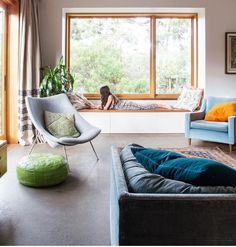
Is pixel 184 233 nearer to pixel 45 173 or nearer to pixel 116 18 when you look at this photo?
pixel 45 173

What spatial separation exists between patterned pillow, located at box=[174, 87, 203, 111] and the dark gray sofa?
16.0 feet

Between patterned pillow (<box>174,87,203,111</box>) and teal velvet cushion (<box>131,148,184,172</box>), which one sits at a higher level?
patterned pillow (<box>174,87,203,111</box>)

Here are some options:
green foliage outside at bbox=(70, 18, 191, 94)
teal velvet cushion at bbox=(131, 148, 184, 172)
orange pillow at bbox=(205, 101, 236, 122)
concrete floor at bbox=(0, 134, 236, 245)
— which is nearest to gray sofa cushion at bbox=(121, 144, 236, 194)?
teal velvet cushion at bbox=(131, 148, 184, 172)

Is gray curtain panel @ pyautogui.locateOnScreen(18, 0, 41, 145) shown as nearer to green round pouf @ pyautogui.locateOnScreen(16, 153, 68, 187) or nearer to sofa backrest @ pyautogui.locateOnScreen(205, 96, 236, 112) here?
green round pouf @ pyautogui.locateOnScreen(16, 153, 68, 187)

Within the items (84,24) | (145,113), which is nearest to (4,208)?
(145,113)

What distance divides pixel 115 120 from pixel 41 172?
10.2 ft

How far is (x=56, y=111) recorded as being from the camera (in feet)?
13.6

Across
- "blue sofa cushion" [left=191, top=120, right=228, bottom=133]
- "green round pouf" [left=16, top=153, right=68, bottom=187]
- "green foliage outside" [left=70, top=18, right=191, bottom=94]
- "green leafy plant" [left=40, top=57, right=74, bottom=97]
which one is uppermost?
"green foliage outside" [left=70, top=18, right=191, bottom=94]

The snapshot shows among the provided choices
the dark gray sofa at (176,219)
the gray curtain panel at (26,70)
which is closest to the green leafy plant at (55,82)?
the gray curtain panel at (26,70)

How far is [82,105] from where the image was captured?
226 inches

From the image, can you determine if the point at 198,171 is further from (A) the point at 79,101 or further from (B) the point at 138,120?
(A) the point at 79,101

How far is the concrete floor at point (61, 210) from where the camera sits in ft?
5.96

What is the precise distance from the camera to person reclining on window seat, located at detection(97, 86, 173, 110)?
5.88 m

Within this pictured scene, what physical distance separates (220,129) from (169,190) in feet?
12.1
